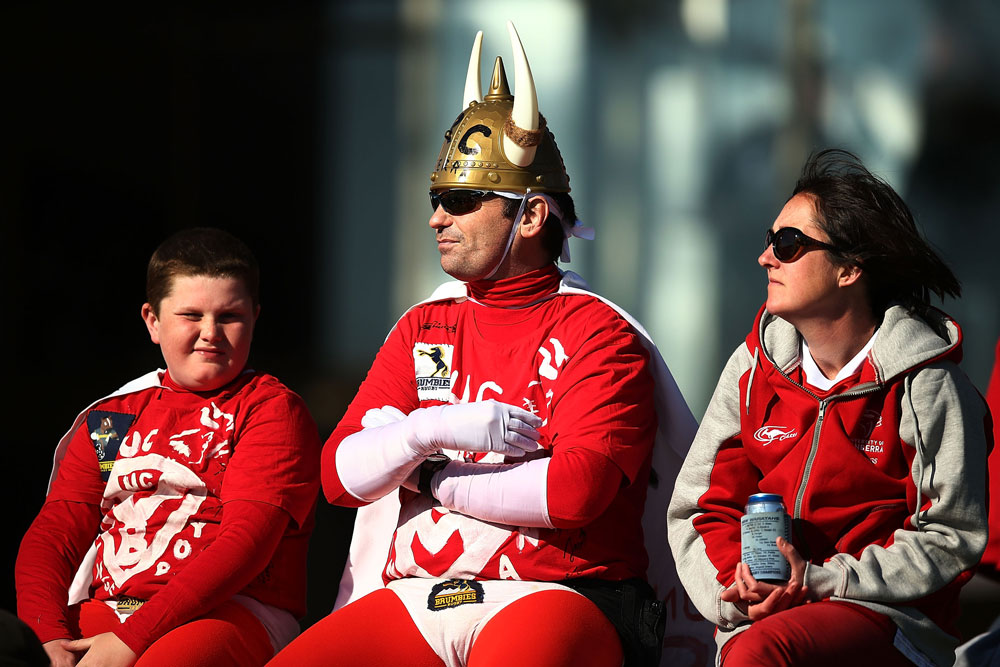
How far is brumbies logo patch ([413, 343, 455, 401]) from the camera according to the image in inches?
132

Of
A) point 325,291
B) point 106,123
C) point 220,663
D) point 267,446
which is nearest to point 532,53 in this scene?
point 325,291

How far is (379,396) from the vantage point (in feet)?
11.2

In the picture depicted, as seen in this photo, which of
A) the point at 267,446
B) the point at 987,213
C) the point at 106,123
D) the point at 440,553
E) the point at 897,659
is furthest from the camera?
the point at 106,123

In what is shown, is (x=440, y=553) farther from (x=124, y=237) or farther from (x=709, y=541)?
(x=124, y=237)

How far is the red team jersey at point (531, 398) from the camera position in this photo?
310cm

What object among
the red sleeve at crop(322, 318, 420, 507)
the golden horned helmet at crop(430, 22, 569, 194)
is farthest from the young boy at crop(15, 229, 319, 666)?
the golden horned helmet at crop(430, 22, 569, 194)

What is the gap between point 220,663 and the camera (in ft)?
10.2

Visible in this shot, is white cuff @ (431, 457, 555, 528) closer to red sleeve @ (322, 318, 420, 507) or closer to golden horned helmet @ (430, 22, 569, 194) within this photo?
red sleeve @ (322, 318, 420, 507)

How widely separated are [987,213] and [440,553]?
5407 mm

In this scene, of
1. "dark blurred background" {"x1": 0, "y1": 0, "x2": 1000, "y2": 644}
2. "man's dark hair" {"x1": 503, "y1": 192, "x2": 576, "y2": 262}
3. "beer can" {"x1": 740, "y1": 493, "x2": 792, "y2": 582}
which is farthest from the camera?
"dark blurred background" {"x1": 0, "y1": 0, "x2": 1000, "y2": 644}

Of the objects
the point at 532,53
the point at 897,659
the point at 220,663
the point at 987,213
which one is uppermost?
the point at 532,53

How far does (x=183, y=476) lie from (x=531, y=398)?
2.99ft

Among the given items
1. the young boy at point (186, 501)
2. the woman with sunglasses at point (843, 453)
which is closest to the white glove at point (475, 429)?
the woman with sunglasses at point (843, 453)

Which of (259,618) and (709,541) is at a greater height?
(709,541)
